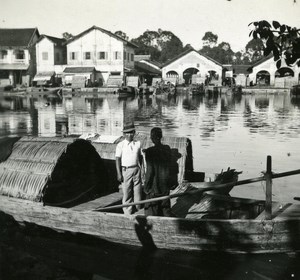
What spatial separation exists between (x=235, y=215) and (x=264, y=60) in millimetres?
53437

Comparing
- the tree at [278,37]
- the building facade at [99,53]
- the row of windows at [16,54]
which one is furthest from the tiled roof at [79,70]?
the tree at [278,37]

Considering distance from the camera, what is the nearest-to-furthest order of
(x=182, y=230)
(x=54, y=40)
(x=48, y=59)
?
(x=182, y=230) → (x=48, y=59) → (x=54, y=40)

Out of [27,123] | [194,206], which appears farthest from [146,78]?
[194,206]

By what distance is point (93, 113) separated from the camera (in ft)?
95.1

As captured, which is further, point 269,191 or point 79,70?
point 79,70

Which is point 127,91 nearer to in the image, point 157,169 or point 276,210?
point 276,210

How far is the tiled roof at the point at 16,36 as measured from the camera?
2218 inches

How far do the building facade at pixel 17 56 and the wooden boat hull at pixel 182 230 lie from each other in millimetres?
51013

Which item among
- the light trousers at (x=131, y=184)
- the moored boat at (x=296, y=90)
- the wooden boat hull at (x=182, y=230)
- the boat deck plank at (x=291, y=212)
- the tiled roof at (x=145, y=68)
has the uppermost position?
the tiled roof at (x=145, y=68)

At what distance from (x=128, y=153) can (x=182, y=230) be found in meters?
1.56

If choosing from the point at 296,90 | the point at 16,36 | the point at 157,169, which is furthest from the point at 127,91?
the point at 157,169

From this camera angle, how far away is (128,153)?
7.13m

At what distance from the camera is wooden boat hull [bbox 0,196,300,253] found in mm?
6359

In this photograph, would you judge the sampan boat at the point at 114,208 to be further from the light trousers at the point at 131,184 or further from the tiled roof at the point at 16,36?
the tiled roof at the point at 16,36
